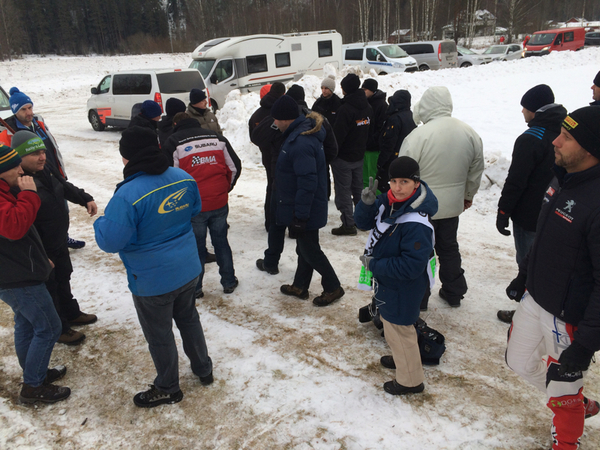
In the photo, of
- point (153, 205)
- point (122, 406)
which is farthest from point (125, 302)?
point (153, 205)

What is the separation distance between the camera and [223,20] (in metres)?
47.3

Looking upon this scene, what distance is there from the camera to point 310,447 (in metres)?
2.54

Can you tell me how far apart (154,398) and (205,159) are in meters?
2.13

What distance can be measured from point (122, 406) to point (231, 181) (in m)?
2.24

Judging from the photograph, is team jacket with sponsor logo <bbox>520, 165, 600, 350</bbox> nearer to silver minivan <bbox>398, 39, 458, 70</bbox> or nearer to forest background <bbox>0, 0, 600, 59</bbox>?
silver minivan <bbox>398, 39, 458, 70</bbox>

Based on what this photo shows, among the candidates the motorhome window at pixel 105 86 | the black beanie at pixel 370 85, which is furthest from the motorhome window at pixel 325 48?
the black beanie at pixel 370 85

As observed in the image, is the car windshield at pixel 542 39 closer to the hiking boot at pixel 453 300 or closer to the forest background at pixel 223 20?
the forest background at pixel 223 20

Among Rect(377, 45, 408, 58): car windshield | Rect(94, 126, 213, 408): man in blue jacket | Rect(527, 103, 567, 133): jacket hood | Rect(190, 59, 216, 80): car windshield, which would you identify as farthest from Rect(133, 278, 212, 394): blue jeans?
Rect(377, 45, 408, 58): car windshield

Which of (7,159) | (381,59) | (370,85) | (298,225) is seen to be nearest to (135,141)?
(7,159)

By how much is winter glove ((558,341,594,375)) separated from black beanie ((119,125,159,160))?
253 cm

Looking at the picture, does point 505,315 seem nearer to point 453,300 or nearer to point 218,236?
point 453,300

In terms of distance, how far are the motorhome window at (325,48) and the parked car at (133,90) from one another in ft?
24.9

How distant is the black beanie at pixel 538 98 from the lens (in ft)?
11.2

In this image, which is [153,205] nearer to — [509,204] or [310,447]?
[310,447]
